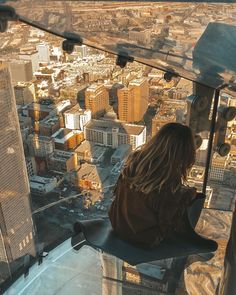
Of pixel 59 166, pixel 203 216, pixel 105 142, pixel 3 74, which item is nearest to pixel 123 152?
pixel 105 142

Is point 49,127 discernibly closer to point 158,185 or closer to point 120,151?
point 120,151

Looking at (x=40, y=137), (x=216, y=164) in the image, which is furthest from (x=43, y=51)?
(x=216, y=164)

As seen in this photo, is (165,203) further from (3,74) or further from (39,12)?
(3,74)

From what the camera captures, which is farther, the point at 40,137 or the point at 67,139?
the point at 40,137

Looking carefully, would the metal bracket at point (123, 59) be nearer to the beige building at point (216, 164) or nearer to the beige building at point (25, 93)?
the beige building at point (216, 164)

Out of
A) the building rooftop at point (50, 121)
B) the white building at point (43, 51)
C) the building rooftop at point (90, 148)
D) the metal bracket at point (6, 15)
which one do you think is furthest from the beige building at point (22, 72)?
the metal bracket at point (6, 15)
